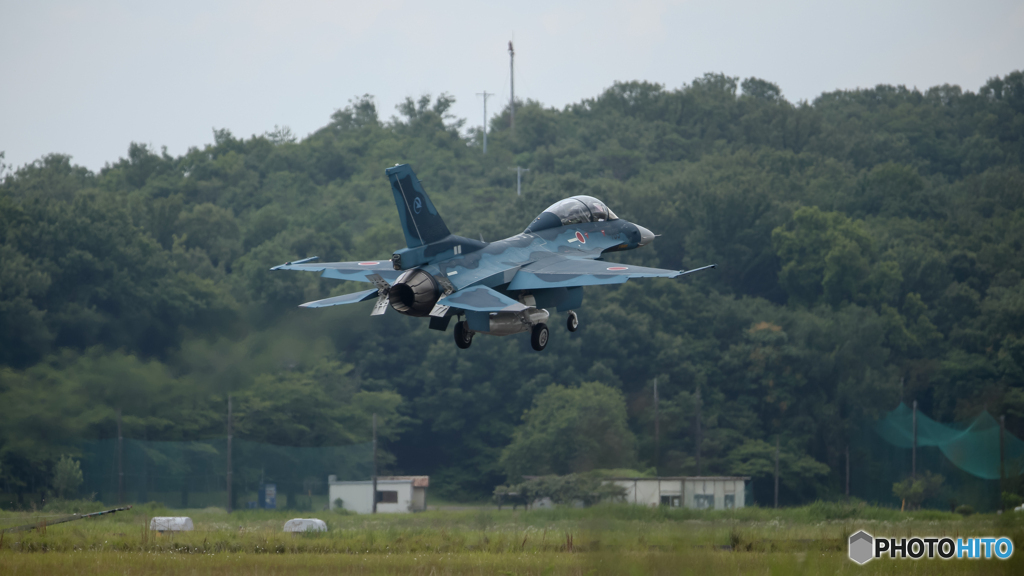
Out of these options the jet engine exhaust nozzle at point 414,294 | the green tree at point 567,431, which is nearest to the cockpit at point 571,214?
the jet engine exhaust nozzle at point 414,294

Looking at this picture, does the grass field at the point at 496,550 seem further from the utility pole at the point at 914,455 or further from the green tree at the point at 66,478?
the utility pole at the point at 914,455

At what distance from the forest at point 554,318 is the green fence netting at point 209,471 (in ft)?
4.47

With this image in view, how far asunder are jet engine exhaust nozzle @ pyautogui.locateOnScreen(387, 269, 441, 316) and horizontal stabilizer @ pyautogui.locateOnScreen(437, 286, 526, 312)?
64 centimetres

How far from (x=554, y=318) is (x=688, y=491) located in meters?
36.8

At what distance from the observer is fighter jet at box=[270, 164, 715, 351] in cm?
2950

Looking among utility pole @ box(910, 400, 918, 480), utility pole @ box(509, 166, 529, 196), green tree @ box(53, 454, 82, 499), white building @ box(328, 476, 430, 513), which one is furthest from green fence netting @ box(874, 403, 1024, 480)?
green tree @ box(53, 454, 82, 499)

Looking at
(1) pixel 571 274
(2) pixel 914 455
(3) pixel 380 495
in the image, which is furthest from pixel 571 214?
(2) pixel 914 455

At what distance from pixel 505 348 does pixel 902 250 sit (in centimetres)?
4226

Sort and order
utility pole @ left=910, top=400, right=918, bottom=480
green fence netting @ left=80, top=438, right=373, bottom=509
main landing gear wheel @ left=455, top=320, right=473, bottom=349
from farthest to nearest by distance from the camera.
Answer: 1. utility pole @ left=910, top=400, right=918, bottom=480
2. green fence netting @ left=80, top=438, right=373, bottom=509
3. main landing gear wheel @ left=455, top=320, right=473, bottom=349

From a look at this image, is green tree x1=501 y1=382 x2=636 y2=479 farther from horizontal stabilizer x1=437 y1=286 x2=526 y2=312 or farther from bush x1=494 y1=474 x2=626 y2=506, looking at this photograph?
horizontal stabilizer x1=437 y1=286 x2=526 y2=312

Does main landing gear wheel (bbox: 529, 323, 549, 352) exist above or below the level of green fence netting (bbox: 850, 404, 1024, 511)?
above

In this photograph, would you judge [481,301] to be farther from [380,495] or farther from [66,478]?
[380,495]

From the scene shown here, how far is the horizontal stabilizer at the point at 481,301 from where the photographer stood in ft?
93.5

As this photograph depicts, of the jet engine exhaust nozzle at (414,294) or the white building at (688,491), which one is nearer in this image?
the jet engine exhaust nozzle at (414,294)
